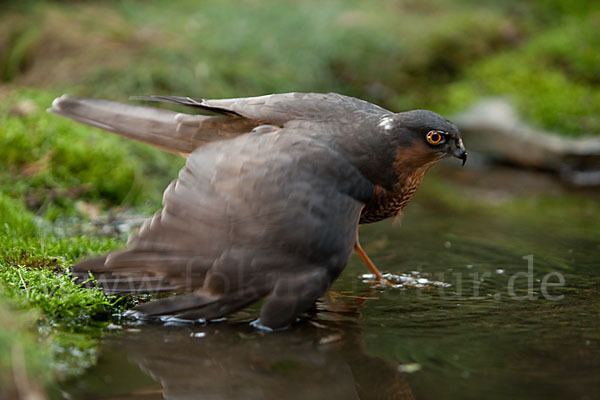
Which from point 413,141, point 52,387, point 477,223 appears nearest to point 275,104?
point 413,141

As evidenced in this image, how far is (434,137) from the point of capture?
3.75 m

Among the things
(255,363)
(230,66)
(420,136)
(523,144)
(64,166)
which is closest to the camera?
(255,363)

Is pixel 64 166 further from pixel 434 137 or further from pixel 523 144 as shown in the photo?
pixel 523 144

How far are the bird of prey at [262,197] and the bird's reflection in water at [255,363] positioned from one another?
5.2 inches

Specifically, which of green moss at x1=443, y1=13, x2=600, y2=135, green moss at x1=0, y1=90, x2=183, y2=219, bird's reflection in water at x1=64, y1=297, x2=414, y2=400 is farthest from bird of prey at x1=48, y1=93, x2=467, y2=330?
green moss at x1=443, y1=13, x2=600, y2=135

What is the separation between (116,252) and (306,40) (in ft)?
20.1

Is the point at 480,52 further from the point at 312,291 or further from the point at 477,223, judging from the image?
the point at 312,291

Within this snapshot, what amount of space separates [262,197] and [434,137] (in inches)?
40.1

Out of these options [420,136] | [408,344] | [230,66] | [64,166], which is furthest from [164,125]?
[230,66]

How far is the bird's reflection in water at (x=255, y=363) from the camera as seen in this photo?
2.73 meters

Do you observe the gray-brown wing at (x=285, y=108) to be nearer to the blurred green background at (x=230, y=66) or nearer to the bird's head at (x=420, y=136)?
the bird's head at (x=420, y=136)

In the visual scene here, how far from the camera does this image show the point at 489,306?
3.74m

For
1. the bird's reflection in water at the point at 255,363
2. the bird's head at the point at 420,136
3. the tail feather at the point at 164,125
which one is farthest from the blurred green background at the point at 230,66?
the bird's head at the point at 420,136

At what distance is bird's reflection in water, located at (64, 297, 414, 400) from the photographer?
8.96 feet
